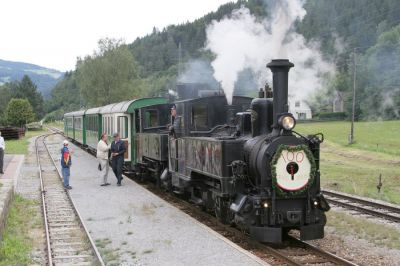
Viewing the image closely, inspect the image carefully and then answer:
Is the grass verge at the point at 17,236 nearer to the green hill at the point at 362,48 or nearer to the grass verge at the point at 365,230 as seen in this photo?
the grass verge at the point at 365,230

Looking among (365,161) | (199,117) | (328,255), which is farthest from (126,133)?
(365,161)

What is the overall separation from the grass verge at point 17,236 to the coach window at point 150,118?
4.37 m

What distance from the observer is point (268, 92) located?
8.54 m

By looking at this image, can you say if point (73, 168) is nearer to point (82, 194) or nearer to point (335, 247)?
point (82, 194)

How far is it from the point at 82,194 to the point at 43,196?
3.37 feet

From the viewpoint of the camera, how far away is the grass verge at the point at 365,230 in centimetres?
871

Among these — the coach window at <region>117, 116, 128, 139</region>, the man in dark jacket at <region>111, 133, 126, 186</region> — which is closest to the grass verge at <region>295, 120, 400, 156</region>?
the coach window at <region>117, 116, 128, 139</region>

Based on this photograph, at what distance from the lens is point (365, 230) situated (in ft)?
31.3

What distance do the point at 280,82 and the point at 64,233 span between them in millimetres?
4962

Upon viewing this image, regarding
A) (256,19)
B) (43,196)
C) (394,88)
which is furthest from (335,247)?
(394,88)

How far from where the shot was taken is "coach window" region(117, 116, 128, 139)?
18.1m

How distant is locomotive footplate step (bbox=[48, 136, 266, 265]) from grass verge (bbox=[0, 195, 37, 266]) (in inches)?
43.7

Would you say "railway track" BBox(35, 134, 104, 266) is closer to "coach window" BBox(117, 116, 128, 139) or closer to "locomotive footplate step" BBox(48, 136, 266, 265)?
"locomotive footplate step" BBox(48, 136, 266, 265)

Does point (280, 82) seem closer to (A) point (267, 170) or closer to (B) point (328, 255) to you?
(A) point (267, 170)
